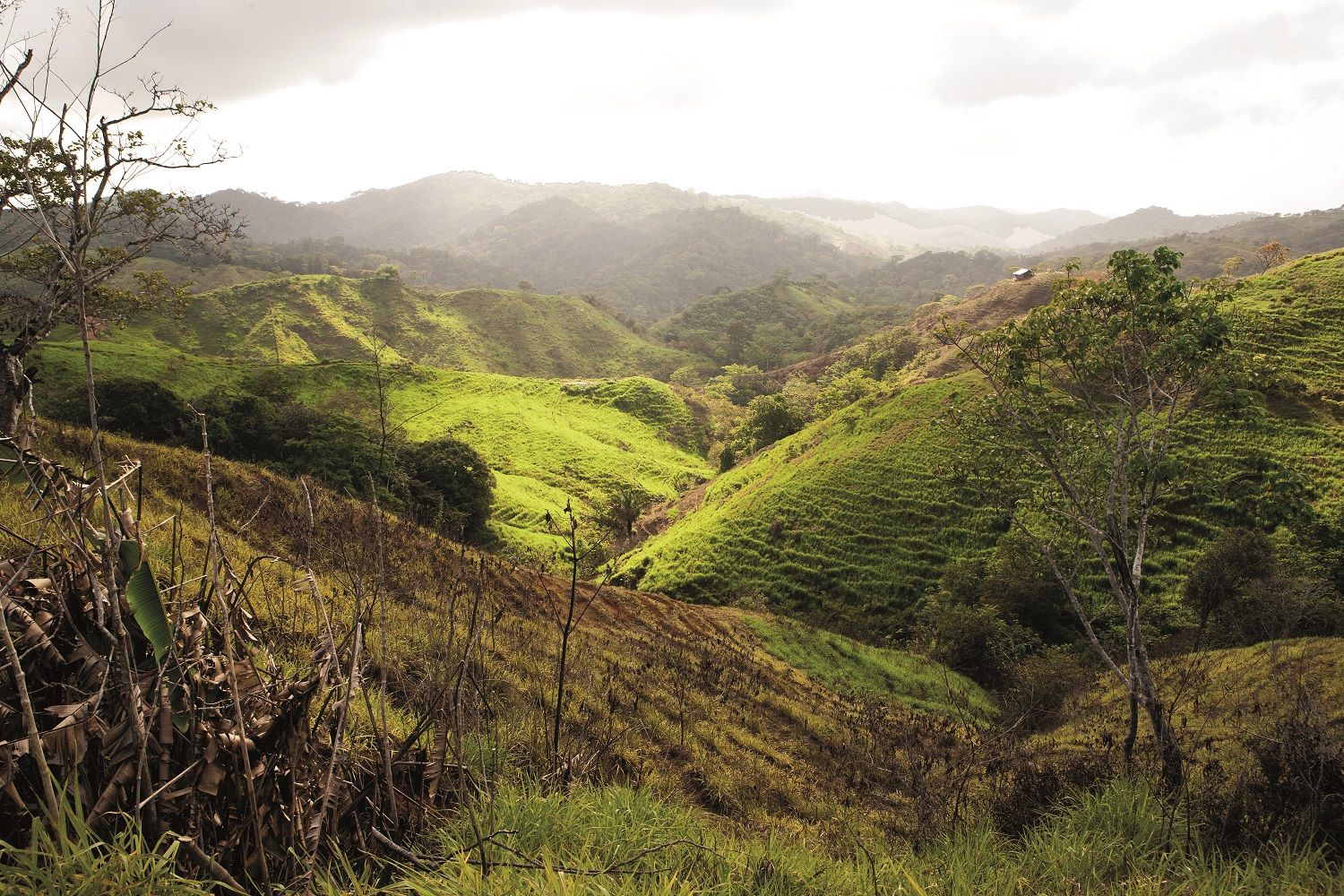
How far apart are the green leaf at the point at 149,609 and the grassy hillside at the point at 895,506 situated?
74.9ft

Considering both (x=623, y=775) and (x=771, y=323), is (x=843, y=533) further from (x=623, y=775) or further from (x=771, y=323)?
(x=771, y=323)

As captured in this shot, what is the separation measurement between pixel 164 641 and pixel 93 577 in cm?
30

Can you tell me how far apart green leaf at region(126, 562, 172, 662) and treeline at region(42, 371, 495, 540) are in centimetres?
1408

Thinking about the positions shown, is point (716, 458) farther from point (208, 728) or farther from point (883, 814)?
point (208, 728)

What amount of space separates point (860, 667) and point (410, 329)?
284ft

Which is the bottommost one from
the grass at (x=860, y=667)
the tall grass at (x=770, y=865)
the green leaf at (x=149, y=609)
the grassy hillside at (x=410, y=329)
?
the grass at (x=860, y=667)

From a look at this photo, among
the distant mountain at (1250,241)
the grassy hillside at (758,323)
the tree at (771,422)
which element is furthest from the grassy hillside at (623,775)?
the distant mountain at (1250,241)

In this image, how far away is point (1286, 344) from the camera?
3200 centimetres

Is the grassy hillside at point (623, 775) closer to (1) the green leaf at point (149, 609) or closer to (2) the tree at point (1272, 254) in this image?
(1) the green leaf at point (149, 609)

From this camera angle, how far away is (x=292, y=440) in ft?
86.4

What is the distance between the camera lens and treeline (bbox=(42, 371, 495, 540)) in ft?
69.1

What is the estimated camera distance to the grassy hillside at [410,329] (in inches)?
2965

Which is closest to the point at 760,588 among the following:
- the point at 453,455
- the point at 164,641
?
the point at 453,455

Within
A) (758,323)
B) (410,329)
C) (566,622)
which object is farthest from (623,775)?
(758,323)
